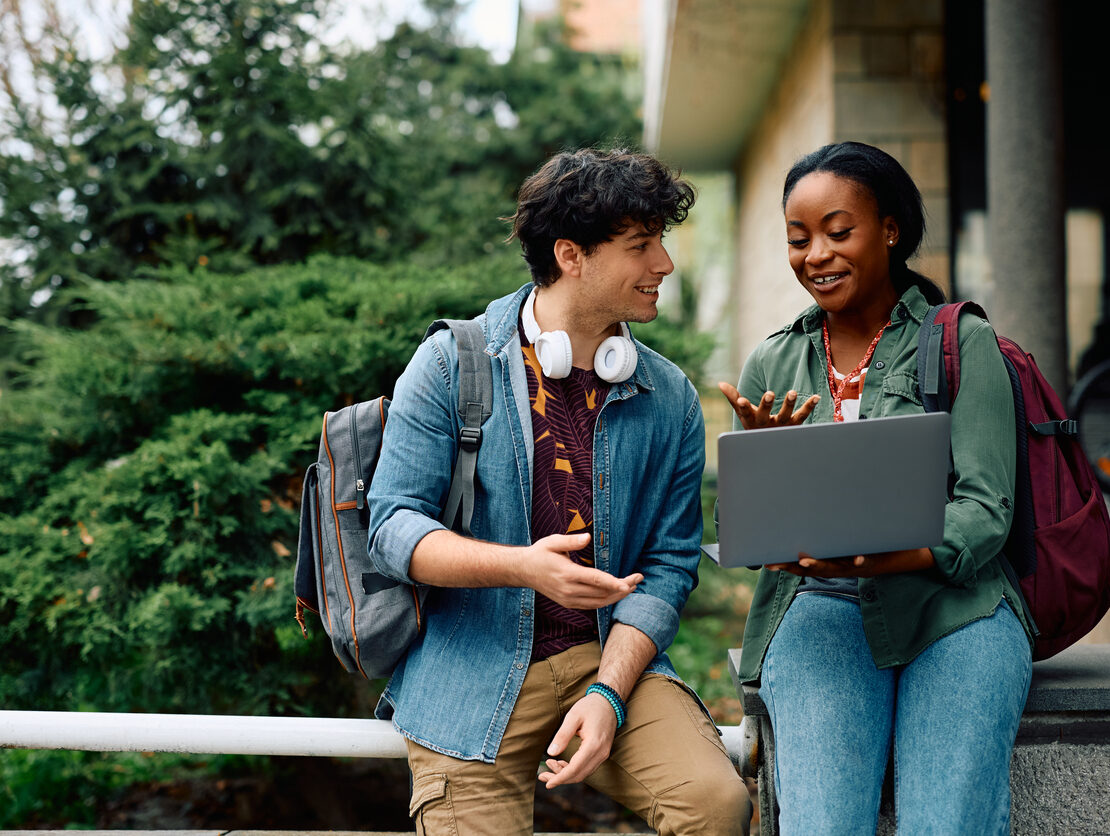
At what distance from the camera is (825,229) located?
7.01ft

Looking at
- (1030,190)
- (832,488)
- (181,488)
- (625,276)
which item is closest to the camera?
(832,488)

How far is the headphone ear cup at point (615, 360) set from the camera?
2.22m

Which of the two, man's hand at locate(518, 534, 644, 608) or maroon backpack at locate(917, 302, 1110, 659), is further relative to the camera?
maroon backpack at locate(917, 302, 1110, 659)

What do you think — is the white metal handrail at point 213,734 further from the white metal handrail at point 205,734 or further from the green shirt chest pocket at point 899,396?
the green shirt chest pocket at point 899,396

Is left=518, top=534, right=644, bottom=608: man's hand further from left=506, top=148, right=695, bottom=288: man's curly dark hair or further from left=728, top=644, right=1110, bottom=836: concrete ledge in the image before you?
left=728, top=644, right=1110, bottom=836: concrete ledge

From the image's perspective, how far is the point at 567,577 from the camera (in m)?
1.77

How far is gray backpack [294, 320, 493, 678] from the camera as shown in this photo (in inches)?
82.0

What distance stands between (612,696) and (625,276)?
0.96 m

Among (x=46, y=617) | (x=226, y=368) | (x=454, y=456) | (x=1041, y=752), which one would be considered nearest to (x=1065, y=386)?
(x=1041, y=752)

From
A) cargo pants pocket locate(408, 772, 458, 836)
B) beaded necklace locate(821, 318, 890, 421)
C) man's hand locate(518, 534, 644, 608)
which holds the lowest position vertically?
cargo pants pocket locate(408, 772, 458, 836)

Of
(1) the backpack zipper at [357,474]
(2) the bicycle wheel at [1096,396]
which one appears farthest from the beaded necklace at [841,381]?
(2) the bicycle wheel at [1096,396]

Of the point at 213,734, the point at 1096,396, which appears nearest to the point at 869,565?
the point at 213,734

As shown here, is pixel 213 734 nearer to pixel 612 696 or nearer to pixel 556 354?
pixel 612 696

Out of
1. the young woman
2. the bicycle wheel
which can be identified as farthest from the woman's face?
the bicycle wheel
